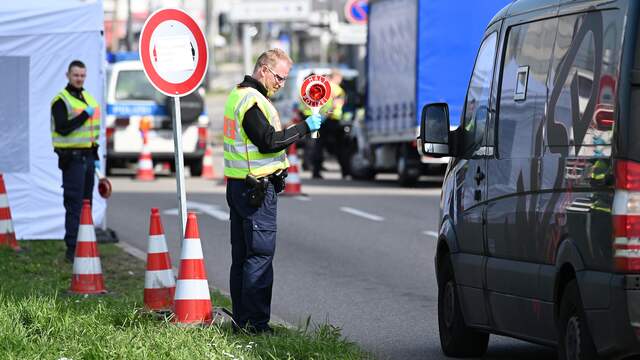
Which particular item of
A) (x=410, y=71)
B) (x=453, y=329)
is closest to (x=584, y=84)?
(x=453, y=329)

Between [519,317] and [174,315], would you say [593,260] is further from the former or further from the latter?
[174,315]

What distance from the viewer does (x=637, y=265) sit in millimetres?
6703

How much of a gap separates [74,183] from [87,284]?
261cm

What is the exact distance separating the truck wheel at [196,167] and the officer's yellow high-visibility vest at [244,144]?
70.4ft

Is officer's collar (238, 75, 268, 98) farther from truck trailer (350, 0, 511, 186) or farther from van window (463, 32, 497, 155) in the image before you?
truck trailer (350, 0, 511, 186)

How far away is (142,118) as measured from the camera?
30000mm

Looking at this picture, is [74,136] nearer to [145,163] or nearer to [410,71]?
[410,71]

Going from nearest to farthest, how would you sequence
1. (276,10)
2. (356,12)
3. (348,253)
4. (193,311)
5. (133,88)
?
(193,311) → (348,253) → (133,88) → (356,12) → (276,10)

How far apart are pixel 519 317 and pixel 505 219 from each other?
1.66 ft

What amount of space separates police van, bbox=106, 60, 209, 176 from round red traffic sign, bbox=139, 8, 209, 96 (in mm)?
18865

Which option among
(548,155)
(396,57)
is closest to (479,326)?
A: (548,155)

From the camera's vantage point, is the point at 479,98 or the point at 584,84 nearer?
the point at 584,84

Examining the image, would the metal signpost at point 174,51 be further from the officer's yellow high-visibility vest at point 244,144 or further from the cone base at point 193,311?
the officer's yellow high-visibility vest at point 244,144

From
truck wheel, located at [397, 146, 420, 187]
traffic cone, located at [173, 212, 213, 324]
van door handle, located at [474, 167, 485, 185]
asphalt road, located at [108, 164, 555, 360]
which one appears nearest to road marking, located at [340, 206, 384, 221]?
asphalt road, located at [108, 164, 555, 360]
